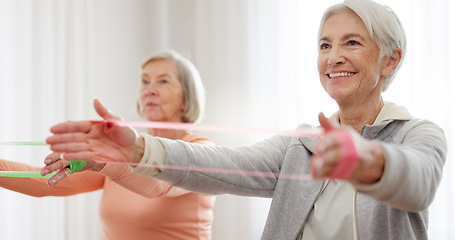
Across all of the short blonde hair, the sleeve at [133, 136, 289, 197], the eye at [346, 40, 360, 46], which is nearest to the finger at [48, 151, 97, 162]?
the sleeve at [133, 136, 289, 197]

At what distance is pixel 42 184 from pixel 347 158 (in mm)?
1169

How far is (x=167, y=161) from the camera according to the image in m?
1.02

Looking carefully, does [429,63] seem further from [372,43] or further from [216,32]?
[216,32]

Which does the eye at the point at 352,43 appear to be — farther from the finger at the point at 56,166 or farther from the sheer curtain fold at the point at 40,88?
the sheer curtain fold at the point at 40,88

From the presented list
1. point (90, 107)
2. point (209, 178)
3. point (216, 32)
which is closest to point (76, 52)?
point (90, 107)

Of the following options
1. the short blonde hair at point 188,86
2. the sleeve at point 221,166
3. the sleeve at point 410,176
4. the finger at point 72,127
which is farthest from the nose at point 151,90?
the sleeve at point 410,176

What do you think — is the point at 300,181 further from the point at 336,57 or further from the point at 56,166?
the point at 56,166

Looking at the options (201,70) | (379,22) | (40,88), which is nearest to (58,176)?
(379,22)

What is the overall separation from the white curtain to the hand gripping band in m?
1.67

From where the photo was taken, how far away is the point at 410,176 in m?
0.75

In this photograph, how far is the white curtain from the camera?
7.11ft

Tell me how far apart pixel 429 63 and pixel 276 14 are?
902 millimetres

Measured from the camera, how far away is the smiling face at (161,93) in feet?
6.31

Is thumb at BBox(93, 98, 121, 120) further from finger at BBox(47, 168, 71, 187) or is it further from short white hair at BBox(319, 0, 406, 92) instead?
short white hair at BBox(319, 0, 406, 92)
